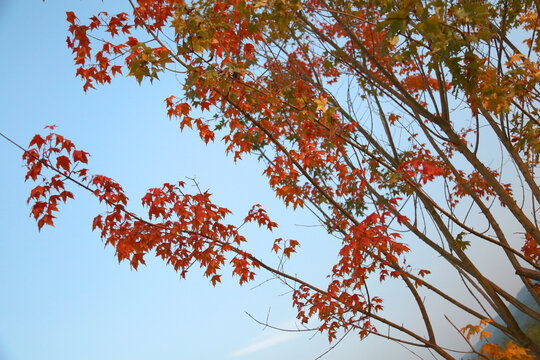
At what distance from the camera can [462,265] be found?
10.6 feet

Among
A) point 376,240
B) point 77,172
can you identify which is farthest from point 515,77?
point 77,172

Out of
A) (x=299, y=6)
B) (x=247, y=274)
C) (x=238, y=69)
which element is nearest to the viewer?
(x=299, y=6)

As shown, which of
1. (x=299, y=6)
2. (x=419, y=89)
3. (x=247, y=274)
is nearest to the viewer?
(x=299, y=6)

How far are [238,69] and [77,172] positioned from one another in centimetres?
163

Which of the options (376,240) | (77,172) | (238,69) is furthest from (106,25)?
(376,240)

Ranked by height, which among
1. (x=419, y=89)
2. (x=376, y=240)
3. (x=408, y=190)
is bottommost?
(x=376, y=240)

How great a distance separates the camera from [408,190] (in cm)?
333

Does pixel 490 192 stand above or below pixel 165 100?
below

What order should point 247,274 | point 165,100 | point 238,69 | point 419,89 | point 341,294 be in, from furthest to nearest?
point 419,89, point 341,294, point 247,274, point 165,100, point 238,69

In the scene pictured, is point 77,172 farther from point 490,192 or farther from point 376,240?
point 490,192

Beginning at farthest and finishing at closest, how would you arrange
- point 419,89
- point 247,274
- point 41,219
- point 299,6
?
point 419,89 < point 247,274 < point 41,219 < point 299,6

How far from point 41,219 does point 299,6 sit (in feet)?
7.78

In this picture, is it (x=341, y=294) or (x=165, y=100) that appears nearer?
(x=165, y=100)

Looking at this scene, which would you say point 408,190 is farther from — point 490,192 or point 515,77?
point 490,192
